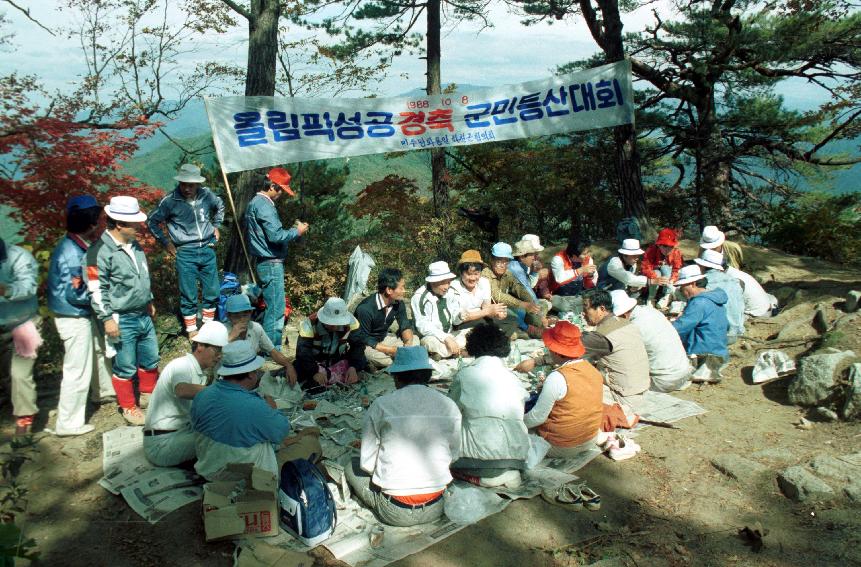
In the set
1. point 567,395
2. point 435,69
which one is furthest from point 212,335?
point 435,69

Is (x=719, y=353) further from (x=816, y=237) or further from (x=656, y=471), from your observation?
(x=816, y=237)

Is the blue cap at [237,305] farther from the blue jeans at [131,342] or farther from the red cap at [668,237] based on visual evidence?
the red cap at [668,237]

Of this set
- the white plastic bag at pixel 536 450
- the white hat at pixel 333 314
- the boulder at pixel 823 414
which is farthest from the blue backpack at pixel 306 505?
the boulder at pixel 823 414

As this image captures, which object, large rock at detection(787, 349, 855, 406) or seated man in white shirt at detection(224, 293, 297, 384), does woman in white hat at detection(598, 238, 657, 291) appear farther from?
seated man in white shirt at detection(224, 293, 297, 384)

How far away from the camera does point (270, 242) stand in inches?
247

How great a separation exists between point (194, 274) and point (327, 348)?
69.2 inches

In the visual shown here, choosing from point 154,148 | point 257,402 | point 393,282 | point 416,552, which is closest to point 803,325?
point 393,282

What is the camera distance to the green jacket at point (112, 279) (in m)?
4.75

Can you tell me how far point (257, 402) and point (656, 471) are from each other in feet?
9.70

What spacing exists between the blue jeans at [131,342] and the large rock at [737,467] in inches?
188

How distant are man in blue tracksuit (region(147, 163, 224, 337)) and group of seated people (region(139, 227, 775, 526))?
1.28 meters

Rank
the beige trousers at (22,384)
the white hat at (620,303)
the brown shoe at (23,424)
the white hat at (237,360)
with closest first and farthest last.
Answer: the white hat at (237,360)
the beige trousers at (22,384)
the brown shoe at (23,424)
the white hat at (620,303)

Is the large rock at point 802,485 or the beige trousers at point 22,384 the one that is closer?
the large rock at point 802,485

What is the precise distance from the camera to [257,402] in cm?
378
